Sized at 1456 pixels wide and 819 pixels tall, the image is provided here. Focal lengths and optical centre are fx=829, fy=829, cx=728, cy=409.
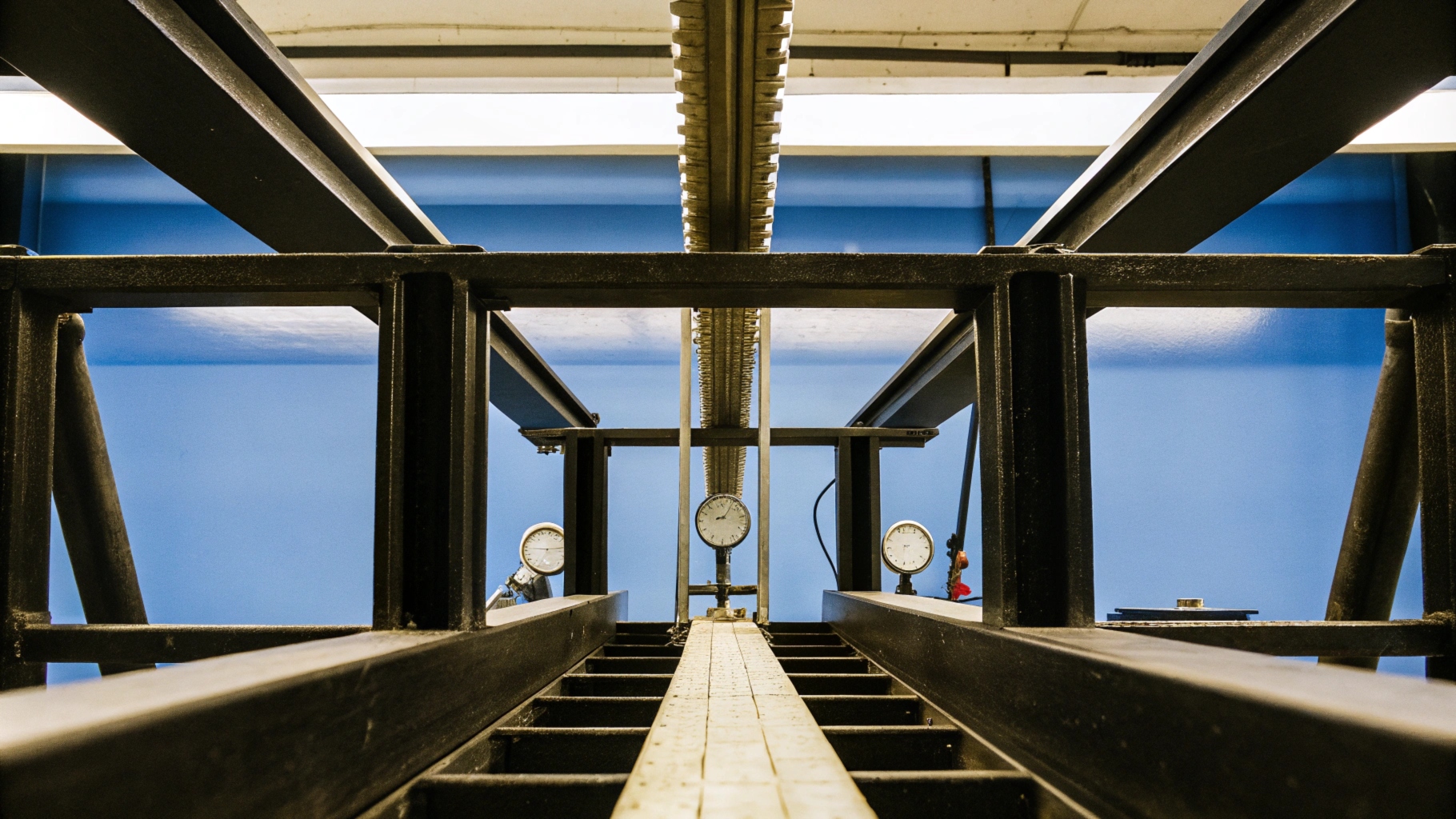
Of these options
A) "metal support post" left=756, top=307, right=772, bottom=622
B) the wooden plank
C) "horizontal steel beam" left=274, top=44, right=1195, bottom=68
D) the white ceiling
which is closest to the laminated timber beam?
"metal support post" left=756, top=307, right=772, bottom=622

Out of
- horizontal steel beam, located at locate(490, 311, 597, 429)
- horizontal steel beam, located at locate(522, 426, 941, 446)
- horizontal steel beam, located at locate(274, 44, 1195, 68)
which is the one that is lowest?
horizontal steel beam, located at locate(522, 426, 941, 446)

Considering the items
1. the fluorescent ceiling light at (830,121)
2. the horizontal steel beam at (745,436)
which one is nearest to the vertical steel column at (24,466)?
the horizontal steel beam at (745,436)

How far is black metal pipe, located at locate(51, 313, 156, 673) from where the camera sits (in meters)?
2.02

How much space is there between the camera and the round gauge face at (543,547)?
5.02m

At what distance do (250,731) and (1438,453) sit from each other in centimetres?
221

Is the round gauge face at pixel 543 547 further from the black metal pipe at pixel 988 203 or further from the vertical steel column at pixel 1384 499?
the vertical steel column at pixel 1384 499

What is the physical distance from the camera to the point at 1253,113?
5.18ft

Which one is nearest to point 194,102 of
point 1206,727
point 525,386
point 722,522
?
point 525,386

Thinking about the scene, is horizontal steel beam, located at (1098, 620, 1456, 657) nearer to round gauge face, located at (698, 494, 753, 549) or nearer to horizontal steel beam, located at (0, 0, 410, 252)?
horizontal steel beam, located at (0, 0, 410, 252)

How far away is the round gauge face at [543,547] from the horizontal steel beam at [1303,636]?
3.78 meters

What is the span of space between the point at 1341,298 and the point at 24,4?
8.20 feet

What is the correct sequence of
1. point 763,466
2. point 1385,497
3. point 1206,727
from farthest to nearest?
point 763,466, point 1385,497, point 1206,727

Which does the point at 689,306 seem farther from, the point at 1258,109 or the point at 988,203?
the point at 988,203

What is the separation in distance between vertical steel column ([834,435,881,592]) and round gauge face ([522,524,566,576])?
182cm
